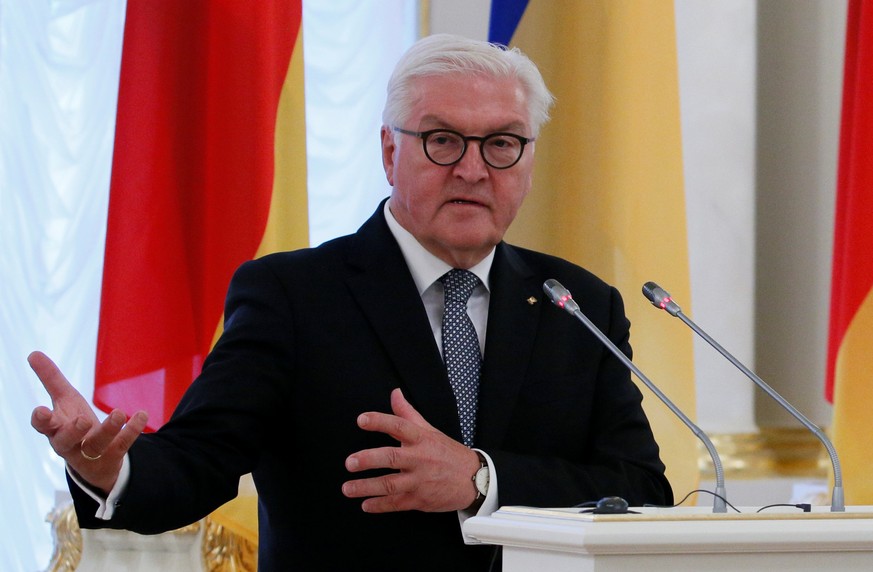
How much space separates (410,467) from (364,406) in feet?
1.41

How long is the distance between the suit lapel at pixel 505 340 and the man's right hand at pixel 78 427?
789mm

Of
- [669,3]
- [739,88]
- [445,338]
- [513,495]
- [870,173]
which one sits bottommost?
[513,495]

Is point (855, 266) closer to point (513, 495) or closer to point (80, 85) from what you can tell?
point (513, 495)

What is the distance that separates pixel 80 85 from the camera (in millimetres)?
3410

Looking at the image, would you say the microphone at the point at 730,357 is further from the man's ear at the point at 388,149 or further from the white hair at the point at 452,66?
the man's ear at the point at 388,149

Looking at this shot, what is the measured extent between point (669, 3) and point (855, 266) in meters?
1.06

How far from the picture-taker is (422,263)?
8.01 ft

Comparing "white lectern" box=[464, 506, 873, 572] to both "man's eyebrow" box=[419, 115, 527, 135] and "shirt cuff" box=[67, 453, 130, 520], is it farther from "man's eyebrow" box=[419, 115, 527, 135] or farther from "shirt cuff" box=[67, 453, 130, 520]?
"man's eyebrow" box=[419, 115, 527, 135]

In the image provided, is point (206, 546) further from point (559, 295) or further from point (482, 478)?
point (559, 295)

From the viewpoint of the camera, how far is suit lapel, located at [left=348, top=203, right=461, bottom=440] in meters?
2.25

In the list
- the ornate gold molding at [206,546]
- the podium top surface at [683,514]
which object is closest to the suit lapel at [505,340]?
the podium top surface at [683,514]

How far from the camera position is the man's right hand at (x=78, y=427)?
167 cm

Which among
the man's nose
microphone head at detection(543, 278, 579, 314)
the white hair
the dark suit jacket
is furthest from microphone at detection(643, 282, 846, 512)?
the white hair

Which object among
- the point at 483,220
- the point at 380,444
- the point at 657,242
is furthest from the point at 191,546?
the point at 657,242
